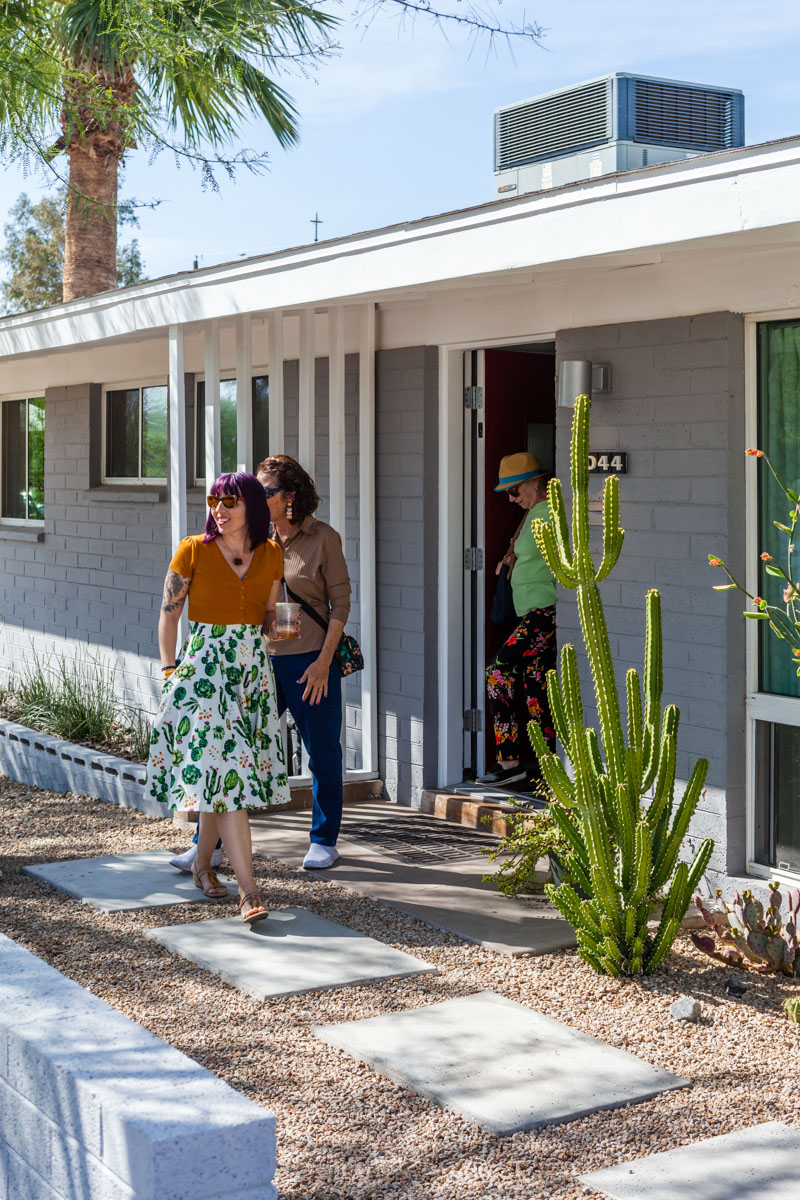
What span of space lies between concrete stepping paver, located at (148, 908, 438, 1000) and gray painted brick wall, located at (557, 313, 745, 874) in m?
1.56

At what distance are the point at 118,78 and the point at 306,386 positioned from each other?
7.18 m

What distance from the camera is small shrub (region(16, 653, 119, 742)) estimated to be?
31.9ft

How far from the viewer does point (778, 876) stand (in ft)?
18.9

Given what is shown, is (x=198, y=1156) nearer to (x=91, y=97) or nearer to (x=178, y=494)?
(x=178, y=494)

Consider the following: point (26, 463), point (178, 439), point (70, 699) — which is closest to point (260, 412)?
point (178, 439)

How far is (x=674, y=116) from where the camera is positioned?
8.11 m

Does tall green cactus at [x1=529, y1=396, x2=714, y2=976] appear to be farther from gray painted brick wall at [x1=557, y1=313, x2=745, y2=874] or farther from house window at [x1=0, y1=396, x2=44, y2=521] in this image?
house window at [x1=0, y1=396, x2=44, y2=521]

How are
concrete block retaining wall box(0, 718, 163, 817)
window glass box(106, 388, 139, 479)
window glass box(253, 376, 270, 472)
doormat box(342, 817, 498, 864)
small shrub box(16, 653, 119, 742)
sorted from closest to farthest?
doormat box(342, 817, 498, 864)
concrete block retaining wall box(0, 718, 163, 817)
window glass box(253, 376, 270, 472)
small shrub box(16, 653, 119, 742)
window glass box(106, 388, 139, 479)

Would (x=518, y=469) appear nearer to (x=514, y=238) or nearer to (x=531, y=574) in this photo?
(x=531, y=574)

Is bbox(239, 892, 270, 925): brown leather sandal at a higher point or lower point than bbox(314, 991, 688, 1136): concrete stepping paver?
higher

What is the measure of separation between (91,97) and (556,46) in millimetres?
3333

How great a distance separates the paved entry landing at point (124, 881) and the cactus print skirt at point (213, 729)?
623 mm

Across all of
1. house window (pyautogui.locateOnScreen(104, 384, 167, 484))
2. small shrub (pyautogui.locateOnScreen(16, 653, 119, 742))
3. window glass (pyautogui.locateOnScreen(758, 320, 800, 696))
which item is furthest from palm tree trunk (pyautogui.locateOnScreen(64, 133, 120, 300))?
window glass (pyautogui.locateOnScreen(758, 320, 800, 696))

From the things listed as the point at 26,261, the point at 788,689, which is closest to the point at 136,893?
the point at 788,689
